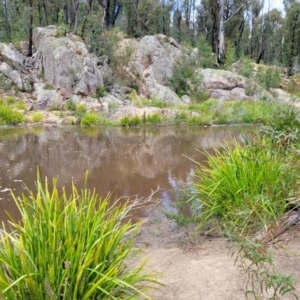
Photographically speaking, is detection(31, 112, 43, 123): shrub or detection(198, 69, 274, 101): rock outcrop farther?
detection(198, 69, 274, 101): rock outcrop

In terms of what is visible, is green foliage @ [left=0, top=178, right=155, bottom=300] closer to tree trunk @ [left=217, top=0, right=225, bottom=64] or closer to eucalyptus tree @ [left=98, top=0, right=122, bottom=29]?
tree trunk @ [left=217, top=0, right=225, bottom=64]

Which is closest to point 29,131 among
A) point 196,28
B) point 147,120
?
point 147,120

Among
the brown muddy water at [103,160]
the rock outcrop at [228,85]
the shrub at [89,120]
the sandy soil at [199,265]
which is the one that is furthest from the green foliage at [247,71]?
the sandy soil at [199,265]

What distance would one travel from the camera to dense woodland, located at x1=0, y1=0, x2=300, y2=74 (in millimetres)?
23094

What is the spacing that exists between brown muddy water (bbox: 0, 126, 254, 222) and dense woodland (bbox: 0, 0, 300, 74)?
42.7ft

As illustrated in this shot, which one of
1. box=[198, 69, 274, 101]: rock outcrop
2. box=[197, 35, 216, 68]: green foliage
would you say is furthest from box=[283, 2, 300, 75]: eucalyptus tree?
box=[198, 69, 274, 101]: rock outcrop

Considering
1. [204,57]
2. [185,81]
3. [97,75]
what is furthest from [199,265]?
[204,57]

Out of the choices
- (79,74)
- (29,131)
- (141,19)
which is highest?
(141,19)

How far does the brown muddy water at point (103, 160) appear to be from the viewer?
209 inches

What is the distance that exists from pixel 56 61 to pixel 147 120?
789 centimetres

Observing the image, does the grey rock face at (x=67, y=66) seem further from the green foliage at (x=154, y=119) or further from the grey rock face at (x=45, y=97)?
the green foliage at (x=154, y=119)

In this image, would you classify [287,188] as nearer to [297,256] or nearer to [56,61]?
[297,256]

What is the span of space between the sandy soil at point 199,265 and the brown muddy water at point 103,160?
1042 mm

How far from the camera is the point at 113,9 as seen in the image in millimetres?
29625
